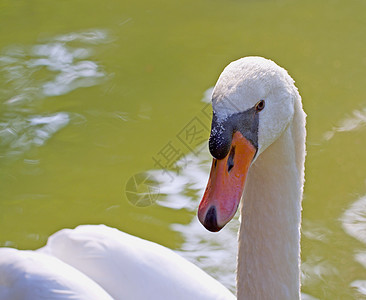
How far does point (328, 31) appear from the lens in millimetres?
5219

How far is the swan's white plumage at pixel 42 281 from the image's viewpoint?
7.60 feet

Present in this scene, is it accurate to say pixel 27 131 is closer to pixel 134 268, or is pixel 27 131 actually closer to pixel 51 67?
pixel 51 67

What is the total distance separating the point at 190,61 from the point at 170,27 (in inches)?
23.3

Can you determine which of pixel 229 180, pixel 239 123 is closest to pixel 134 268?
pixel 229 180

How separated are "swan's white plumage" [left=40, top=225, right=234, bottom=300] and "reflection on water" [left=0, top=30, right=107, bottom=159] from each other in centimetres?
169

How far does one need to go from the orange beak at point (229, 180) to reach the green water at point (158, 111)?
4.92 feet

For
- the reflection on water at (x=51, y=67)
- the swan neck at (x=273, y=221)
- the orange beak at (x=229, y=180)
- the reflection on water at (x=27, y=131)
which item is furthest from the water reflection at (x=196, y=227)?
the orange beak at (x=229, y=180)

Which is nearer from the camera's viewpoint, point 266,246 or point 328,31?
point 266,246

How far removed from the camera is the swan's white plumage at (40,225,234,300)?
8.12ft

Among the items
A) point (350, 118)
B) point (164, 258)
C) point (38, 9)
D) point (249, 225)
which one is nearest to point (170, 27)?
point (38, 9)

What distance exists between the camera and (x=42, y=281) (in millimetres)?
2330

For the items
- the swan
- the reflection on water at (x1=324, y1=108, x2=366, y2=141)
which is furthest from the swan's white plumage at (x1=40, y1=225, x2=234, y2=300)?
the reflection on water at (x1=324, y1=108, x2=366, y2=141)

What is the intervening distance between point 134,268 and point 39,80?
264 cm

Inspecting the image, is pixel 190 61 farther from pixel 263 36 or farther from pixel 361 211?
pixel 361 211
